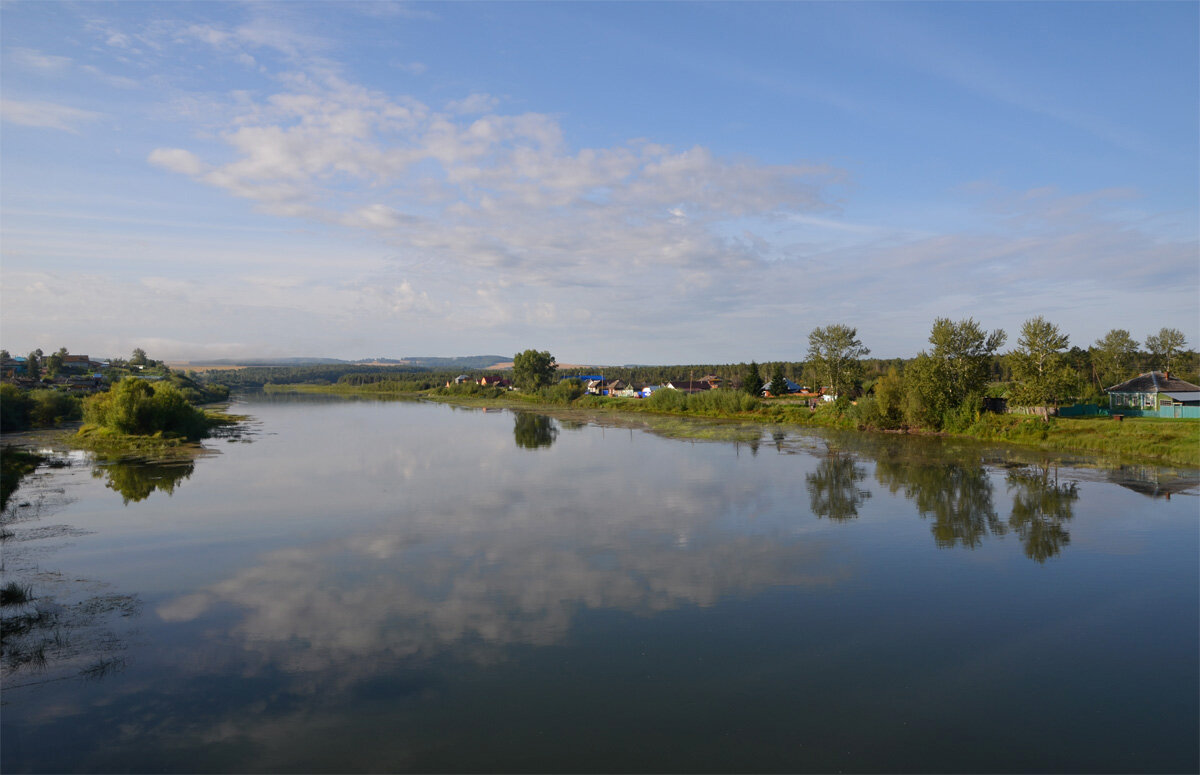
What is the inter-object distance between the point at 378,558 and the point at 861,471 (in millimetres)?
17808

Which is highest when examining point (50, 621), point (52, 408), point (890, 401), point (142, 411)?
point (890, 401)

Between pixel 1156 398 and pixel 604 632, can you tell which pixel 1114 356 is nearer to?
pixel 1156 398

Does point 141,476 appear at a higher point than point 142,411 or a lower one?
lower

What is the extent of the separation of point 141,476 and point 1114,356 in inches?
2590

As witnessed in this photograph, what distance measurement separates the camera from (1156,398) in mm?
31828

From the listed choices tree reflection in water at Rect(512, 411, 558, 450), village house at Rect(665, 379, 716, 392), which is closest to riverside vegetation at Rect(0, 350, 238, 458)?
tree reflection in water at Rect(512, 411, 558, 450)

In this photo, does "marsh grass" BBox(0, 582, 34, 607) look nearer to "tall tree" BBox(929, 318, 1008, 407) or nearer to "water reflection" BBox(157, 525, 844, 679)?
"water reflection" BBox(157, 525, 844, 679)

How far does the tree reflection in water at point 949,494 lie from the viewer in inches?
584

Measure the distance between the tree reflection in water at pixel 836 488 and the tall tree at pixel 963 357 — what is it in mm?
12846

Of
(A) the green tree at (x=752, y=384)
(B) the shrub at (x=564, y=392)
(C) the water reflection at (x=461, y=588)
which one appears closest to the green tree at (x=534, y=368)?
(B) the shrub at (x=564, y=392)

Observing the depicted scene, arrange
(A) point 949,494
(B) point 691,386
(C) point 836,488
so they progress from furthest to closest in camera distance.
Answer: (B) point 691,386 → (C) point 836,488 → (A) point 949,494

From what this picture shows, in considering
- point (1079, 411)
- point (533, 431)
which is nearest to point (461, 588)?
point (533, 431)

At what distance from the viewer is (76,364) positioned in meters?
63.6

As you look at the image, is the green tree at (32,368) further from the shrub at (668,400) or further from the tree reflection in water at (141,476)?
the shrub at (668,400)
